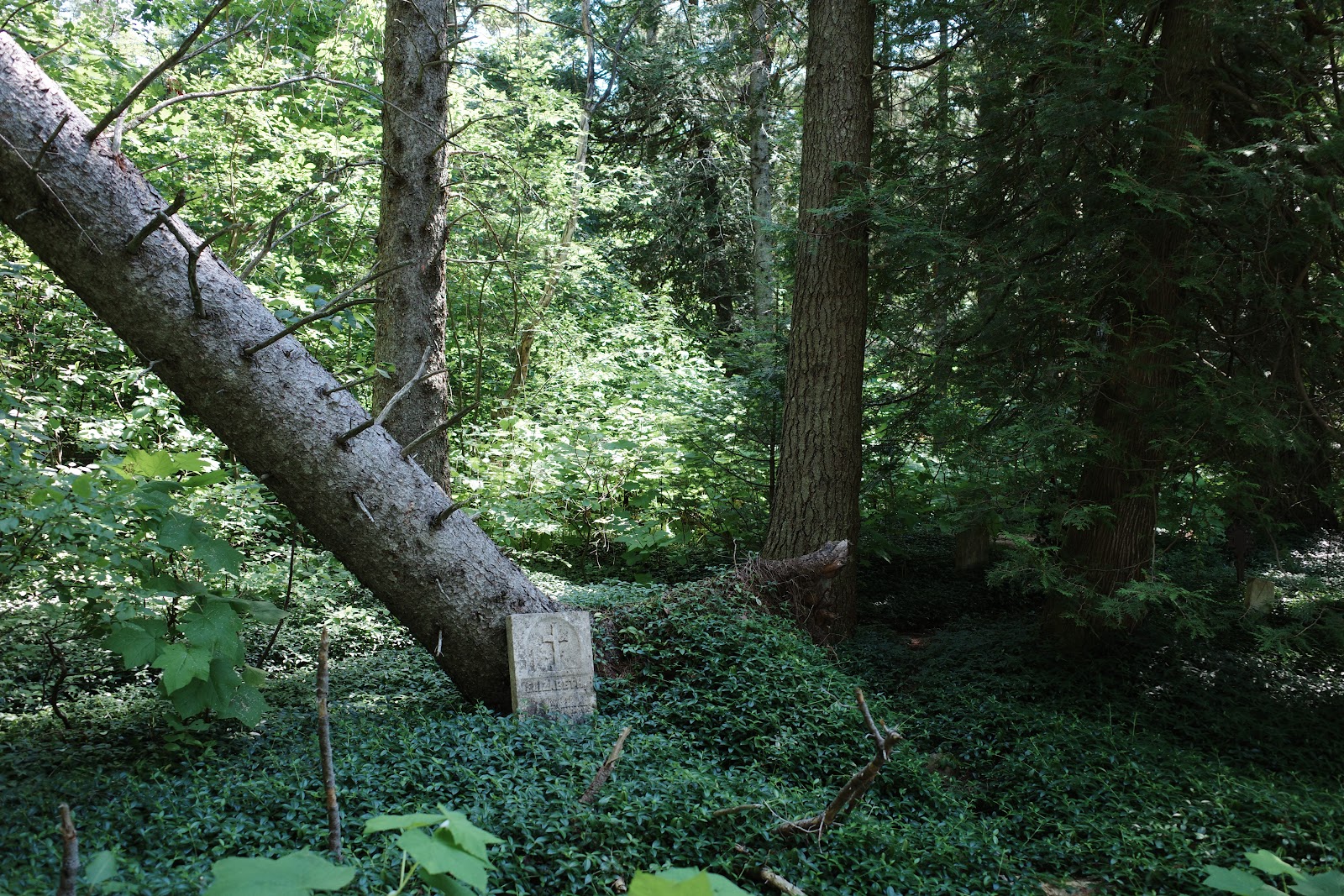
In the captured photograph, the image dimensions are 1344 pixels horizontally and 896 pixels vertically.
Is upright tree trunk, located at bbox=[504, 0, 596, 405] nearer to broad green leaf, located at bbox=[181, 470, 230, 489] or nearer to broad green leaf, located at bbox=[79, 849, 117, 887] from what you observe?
broad green leaf, located at bbox=[181, 470, 230, 489]

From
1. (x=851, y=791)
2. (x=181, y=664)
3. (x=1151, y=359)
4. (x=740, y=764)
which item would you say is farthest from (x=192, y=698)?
(x=1151, y=359)

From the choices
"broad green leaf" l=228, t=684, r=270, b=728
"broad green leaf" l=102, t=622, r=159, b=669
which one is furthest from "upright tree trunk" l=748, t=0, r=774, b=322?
"broad green leaf" l=102, t=622, r=159, b=669

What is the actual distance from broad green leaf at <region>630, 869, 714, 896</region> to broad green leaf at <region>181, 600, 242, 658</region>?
2813mm

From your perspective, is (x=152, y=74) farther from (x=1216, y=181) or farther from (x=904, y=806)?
(x=1216, y=181)

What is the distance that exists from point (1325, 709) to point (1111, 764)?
178 centimetres

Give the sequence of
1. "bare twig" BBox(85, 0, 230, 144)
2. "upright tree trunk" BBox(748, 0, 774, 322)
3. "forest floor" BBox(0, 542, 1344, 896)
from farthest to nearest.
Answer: "upright tree trunk" BBox(748, 0, 774, 322)
"bare twig" BBox(85, 0, 230, 144)
"forest floor" BBox(0, 542, 1344, 896)

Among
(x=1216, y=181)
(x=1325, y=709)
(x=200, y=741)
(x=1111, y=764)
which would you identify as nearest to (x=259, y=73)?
(x=200, y=741)

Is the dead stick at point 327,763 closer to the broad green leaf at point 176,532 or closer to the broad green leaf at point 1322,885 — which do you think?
the broad green leaf at point 1322,885

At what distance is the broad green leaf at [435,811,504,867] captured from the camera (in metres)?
1.40

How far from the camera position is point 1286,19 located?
4973mm

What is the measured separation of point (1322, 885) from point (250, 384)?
4040 millimetres

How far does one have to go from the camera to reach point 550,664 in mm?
4301

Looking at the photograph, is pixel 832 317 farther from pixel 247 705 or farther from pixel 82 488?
pixel 82 488

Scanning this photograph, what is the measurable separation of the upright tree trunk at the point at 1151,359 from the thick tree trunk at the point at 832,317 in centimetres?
173
